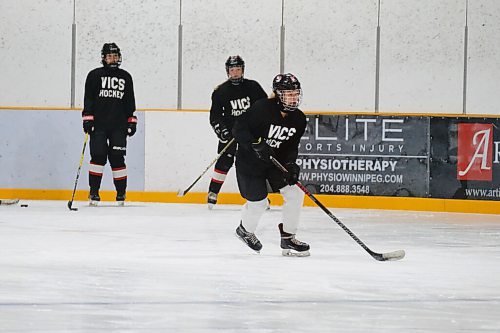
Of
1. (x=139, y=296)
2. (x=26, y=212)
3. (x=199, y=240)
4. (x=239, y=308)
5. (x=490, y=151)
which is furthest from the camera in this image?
(x=490, y=151)

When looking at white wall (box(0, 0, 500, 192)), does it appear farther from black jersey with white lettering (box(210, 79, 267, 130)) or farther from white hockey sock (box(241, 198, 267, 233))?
white hockey sock (box(241, 198, 267, 233))

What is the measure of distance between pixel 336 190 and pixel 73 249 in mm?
3739

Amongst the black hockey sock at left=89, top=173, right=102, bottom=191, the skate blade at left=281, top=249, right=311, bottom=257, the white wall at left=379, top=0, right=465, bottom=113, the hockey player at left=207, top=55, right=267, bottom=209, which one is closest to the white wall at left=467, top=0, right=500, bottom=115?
the white wall at left=379, top=0, right=465, bottom=113

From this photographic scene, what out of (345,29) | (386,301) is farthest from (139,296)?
(345,29)

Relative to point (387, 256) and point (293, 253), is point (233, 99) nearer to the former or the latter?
point (293, 253)

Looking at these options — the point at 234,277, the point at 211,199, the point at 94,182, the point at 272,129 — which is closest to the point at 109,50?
the point at 94,182

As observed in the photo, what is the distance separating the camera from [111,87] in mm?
9172

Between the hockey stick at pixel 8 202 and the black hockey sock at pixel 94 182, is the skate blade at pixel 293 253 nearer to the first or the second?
the black hockey sock at pixel 94 182

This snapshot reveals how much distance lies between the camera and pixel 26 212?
27.8 ft

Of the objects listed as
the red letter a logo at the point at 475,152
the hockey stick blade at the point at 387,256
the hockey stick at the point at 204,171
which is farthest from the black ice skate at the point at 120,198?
the hockey stick blade at the point at 387,256

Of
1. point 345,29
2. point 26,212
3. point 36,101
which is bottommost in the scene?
point 26,212

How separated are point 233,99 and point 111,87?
1.10 meters

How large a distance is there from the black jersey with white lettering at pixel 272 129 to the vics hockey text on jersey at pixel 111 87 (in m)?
3.43

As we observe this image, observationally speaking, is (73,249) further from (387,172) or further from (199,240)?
(387,172)
